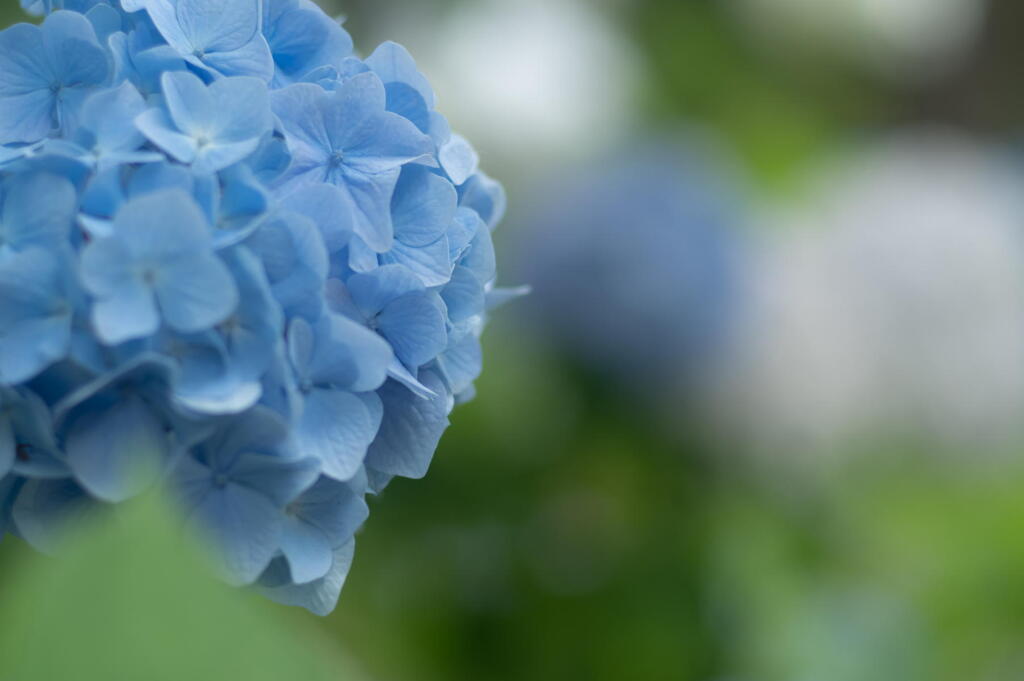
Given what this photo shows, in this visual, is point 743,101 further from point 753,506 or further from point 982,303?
point 753,506

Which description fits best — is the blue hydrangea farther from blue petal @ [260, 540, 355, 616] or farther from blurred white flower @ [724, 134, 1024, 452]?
blurred white flower @ [724, 134, 1024, 452]

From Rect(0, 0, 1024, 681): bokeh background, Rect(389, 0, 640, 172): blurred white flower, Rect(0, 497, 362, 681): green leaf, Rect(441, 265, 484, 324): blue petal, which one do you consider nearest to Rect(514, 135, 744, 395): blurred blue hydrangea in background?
Rect(0, 0, 1024, 681): bokeh background

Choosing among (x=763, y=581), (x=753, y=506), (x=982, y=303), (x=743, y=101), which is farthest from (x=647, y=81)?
(x=763, y=581)

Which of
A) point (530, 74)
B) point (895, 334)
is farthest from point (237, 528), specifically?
point (530, 74)

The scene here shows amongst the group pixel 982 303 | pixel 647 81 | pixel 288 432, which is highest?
pixel 288 432

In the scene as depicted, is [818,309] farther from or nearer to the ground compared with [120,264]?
nearer to the ground
